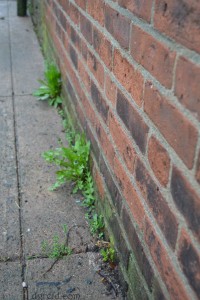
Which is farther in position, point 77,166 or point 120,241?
point 77,166

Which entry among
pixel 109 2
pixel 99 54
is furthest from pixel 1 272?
pixel 109 2

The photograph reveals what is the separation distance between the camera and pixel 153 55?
1161 millimetres

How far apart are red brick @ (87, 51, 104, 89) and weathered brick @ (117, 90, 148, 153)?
12.2 inches

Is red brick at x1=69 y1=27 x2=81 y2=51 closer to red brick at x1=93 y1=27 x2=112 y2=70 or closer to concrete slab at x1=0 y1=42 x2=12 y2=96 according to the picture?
red brick at x1=93 y1=27 x2=112 y2=70

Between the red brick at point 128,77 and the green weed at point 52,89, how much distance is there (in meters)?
1.77

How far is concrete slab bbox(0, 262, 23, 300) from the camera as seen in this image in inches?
63.7

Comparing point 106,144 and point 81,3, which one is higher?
point 81,3

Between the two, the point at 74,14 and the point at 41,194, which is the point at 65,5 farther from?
the point at 41,194

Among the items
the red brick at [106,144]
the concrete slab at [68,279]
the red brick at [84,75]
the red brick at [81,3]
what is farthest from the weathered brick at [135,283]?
the red brick at [81,3]

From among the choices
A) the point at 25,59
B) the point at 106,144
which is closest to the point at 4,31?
the point at 25,59

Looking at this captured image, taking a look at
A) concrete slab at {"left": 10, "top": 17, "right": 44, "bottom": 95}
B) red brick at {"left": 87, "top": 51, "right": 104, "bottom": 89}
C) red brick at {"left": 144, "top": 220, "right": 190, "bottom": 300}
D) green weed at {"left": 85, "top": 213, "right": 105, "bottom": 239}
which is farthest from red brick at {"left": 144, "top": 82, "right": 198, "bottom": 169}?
concrete slab at {"left": 10, "top": 17, "right": 44, "bottom": 95}

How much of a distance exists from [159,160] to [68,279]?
0.83 metres

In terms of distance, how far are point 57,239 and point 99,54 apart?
94cm

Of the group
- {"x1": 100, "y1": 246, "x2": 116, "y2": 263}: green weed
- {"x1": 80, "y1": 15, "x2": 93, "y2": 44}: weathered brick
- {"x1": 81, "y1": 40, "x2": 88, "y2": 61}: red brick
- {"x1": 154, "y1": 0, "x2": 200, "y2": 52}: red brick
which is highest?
{"x1": 154, "y1": 0, "x2": 200, "y2": 52}: red brick
